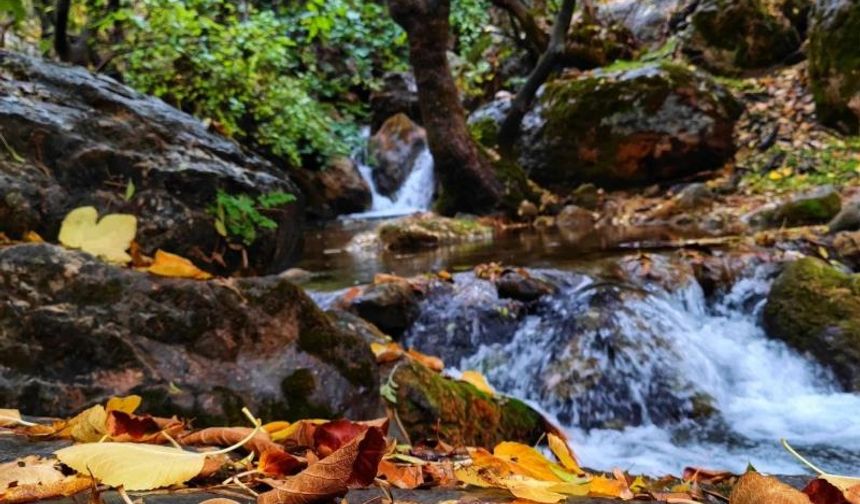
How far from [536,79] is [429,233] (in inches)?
140

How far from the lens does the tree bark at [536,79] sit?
956 centimetres

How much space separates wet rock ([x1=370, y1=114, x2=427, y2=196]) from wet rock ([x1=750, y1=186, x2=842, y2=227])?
773 centimetres

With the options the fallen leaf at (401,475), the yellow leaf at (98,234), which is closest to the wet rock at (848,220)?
the fallen leaf at (401,475)

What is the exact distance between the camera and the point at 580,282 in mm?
5129

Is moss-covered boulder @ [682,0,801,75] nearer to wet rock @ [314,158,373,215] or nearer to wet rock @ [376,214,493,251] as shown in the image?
wet rock @ [376,214,493,251]

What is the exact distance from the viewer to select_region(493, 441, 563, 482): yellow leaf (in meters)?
1.35

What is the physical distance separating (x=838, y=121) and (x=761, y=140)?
1.14 metres

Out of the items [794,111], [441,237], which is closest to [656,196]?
[794,111]

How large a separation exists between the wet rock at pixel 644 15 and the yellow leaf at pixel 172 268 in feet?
51.8

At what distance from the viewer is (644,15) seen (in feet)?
53.4

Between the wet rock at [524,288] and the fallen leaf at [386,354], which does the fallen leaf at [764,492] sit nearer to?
the fallen leaf at [386,354]

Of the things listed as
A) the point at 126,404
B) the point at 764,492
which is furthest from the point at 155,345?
the point at 764,492

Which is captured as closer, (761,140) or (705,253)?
(705,253)

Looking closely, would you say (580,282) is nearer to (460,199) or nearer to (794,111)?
(460,199)
